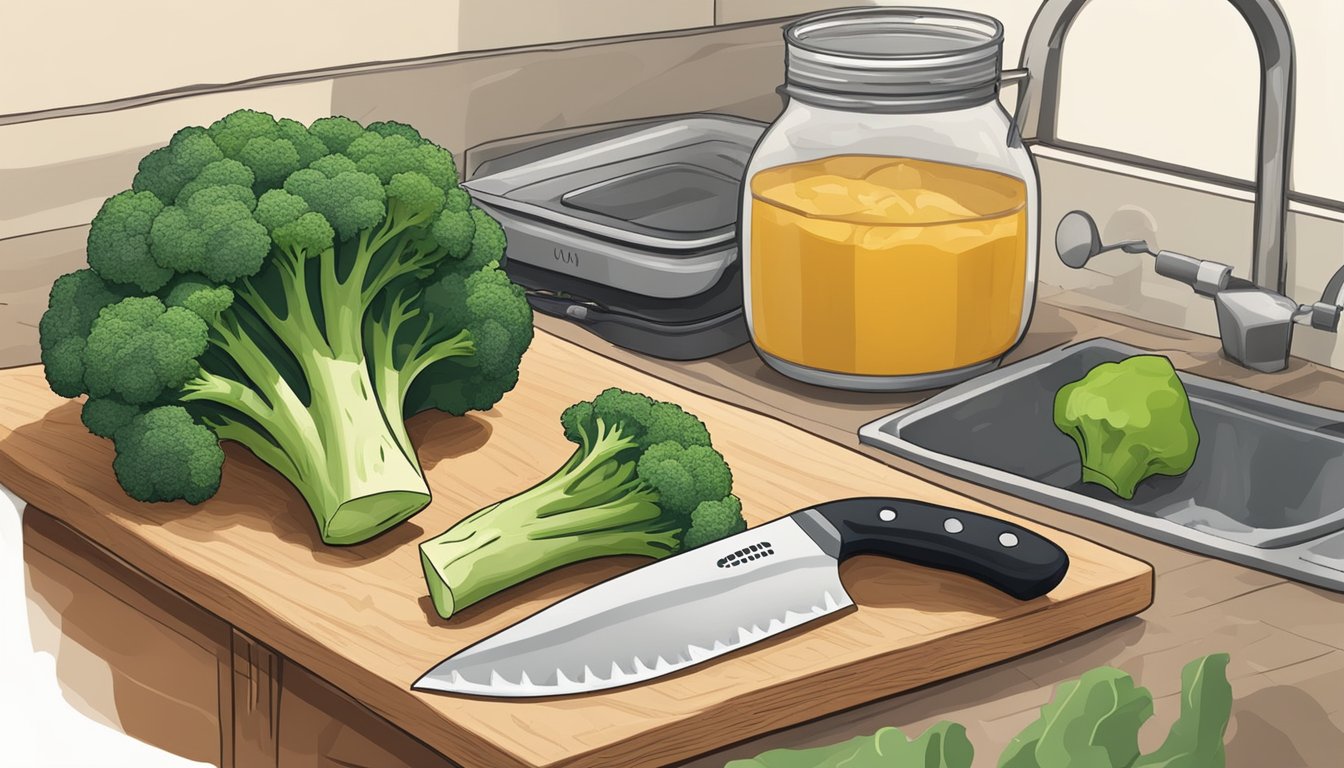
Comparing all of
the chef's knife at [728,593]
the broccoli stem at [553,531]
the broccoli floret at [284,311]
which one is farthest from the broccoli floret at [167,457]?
the chef's knife at [728,593]

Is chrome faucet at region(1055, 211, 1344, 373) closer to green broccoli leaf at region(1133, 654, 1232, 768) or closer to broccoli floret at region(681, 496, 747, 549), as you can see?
broccoli floret at region(681, 496, 747, 549)

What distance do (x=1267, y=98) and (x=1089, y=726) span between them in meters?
0.89

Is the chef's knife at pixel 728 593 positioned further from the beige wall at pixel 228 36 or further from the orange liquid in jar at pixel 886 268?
the beige wall at pixel 228 36

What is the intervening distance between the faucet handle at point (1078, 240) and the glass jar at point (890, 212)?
11 centimetres

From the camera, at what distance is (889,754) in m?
0.69

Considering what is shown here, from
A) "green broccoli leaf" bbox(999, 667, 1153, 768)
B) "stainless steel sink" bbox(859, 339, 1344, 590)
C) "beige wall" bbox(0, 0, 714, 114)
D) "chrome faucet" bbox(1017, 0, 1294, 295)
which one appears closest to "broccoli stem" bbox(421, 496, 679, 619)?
"stainless steel sink" bbox(859, 339, 1344, 590)

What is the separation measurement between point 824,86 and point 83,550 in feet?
2.37

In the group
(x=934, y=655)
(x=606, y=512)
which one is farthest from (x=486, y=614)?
(x=934, y=655)

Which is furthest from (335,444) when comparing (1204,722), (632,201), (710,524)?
(1204,722)

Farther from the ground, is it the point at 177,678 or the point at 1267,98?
the point at 1267,98

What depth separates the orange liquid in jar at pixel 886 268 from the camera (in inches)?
54.1

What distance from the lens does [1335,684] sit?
1.01 meters

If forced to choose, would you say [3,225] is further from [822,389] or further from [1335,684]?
[1335,684]

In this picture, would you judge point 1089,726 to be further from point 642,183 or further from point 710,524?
point 642,183
